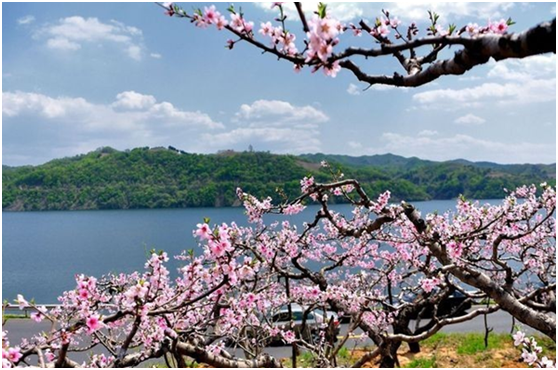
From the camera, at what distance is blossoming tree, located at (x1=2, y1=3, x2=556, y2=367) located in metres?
1.99

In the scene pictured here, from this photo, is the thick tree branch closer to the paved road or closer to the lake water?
the paved road

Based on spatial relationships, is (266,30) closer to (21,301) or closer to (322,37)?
(322,37)

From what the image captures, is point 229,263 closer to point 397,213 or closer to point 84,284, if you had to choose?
point 84,284

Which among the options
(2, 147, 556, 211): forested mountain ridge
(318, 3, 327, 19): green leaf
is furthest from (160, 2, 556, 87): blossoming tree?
(2, 147, 556, 211): forested mountain ridge

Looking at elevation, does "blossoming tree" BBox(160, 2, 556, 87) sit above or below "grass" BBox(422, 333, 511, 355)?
above

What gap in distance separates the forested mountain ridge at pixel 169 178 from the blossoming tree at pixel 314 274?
58.5 metres

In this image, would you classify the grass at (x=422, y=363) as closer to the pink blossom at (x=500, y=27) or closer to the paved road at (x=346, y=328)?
the paved road at (x=346, y=328)

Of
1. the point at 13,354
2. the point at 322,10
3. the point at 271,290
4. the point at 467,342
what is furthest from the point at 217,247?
the point at 467,342

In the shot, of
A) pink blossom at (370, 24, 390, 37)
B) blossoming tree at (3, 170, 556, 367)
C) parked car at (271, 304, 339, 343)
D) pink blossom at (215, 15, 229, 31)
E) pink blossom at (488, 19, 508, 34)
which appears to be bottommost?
parked car at (271, 304, 339, 343)

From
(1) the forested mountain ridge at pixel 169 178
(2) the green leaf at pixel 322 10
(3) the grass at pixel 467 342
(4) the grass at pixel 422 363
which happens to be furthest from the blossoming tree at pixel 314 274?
(1) the forested mountain ridge at pixel 169 178

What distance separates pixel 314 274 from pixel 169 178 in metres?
75.7

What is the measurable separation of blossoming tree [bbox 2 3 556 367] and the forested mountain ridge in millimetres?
58506

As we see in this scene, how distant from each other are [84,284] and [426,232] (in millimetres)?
3122

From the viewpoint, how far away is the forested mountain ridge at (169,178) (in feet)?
227
